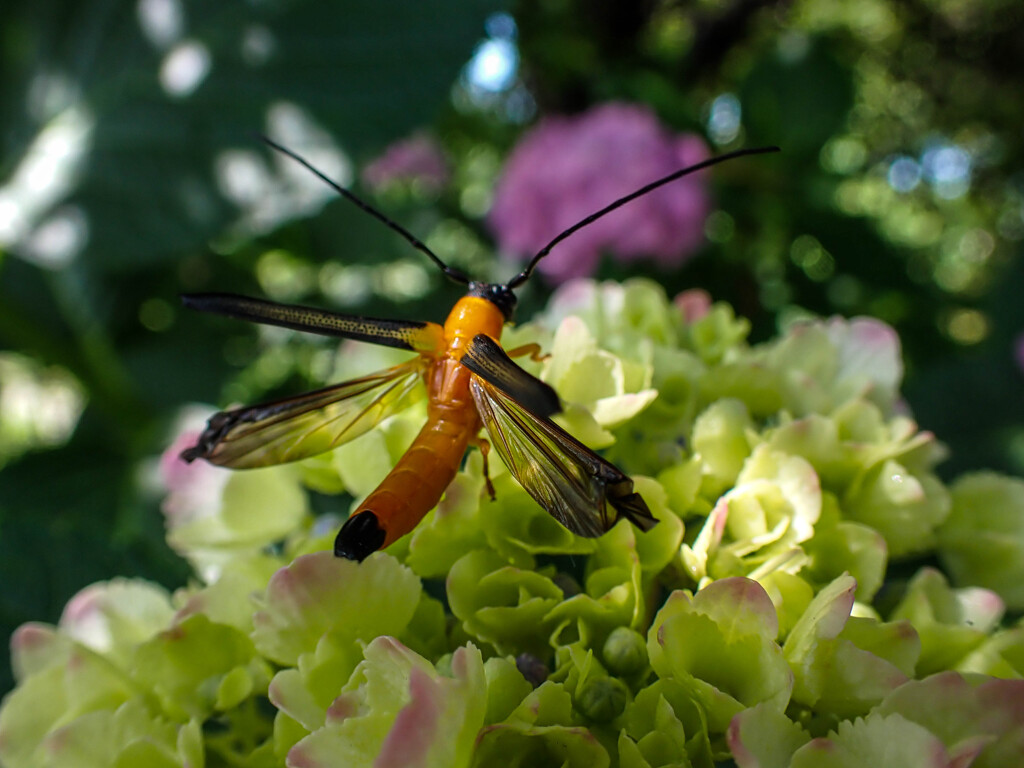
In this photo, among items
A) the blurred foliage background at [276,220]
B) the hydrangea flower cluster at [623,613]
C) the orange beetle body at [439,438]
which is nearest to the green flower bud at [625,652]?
the hydrangea flower cluster at [623,613]

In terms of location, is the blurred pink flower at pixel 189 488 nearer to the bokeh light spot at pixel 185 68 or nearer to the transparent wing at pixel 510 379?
the transparent wing at pixel 510 379

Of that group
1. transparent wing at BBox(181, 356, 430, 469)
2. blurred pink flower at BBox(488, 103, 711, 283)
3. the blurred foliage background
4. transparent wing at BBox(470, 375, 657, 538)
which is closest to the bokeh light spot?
the blurred foliage background

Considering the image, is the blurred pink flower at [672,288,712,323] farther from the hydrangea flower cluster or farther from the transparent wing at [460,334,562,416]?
the transparent wing at [460,334,562,416]

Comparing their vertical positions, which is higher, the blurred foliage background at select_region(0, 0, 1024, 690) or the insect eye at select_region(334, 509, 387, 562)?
the blurred foliage background at select_region(0, 0, 1024, 690)

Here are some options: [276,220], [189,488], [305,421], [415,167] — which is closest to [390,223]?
[305,421]

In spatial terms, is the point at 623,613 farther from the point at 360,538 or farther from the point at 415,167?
the point at 415,167

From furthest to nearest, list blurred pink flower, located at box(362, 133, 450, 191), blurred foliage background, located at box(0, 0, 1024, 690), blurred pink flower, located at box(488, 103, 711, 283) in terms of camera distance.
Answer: blurred pink flower, located at box(362, 133, 450, 191), blurred pink flower, located at box(488, 103, 711, 283), blurred foliage background, located at box(0, 0, 1024, 690)

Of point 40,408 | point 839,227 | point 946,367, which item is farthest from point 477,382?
point 40,408
